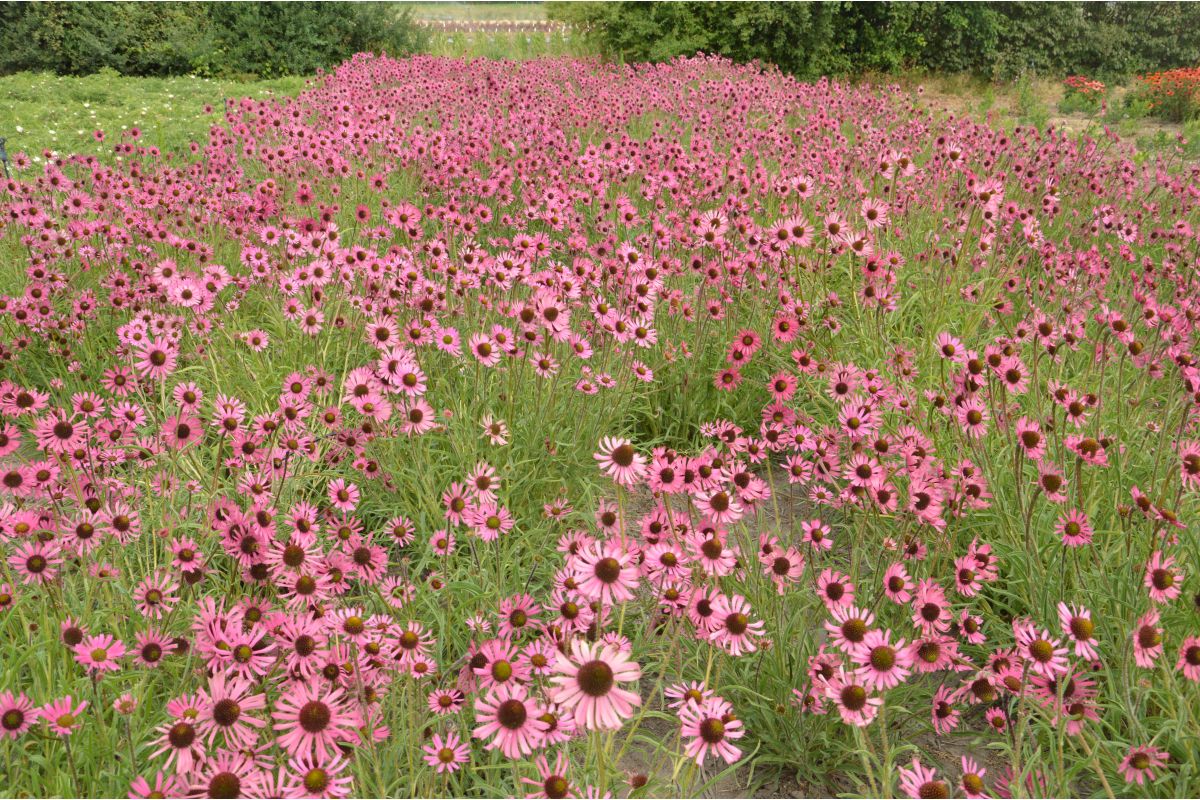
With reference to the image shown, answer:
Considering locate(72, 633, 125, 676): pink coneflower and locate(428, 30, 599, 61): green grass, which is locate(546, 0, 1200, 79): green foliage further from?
locate(72, 633, 125, 676): pink coneflower

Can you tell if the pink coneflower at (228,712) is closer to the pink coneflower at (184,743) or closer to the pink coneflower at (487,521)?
the pink coneflower at (184,743)

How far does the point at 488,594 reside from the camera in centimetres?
244

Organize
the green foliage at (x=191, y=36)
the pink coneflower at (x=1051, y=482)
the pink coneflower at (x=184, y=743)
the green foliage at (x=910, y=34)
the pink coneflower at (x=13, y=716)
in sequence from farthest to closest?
1. the green foliage at (x=191, y=36)
2. the green foliage at (x=910, y=34)
3. the pink coneflower at (x=1051, y=482)
4. the pink coneflower at (x=13, y=716)
5. the pink coneflower at (x=184, y=743)

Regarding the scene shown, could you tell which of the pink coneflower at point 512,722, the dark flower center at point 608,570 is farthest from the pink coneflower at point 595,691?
the dark flower center at point 608,570

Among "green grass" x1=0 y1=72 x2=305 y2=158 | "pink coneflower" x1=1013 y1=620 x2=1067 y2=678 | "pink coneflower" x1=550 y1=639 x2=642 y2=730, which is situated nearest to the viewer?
"pink coneflower" x1=550 y1=639 x2=642 y2=730

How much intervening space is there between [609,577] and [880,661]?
0.62m

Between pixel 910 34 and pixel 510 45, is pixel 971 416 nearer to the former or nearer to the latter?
pixel 910 34

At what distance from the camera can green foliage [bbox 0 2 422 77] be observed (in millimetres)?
15781

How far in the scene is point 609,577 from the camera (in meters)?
1.51

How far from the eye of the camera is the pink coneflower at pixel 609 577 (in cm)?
150

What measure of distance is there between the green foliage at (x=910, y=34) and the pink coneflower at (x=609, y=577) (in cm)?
1541

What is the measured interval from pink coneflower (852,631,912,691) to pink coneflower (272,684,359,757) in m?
1.06

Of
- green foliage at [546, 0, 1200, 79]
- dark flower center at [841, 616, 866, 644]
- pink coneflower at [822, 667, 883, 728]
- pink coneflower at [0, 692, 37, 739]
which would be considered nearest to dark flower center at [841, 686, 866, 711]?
pink coneflower at [822, 667, 883, 728]

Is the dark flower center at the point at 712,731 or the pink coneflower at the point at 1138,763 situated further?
the pink coneflower at the point at 1138,763
